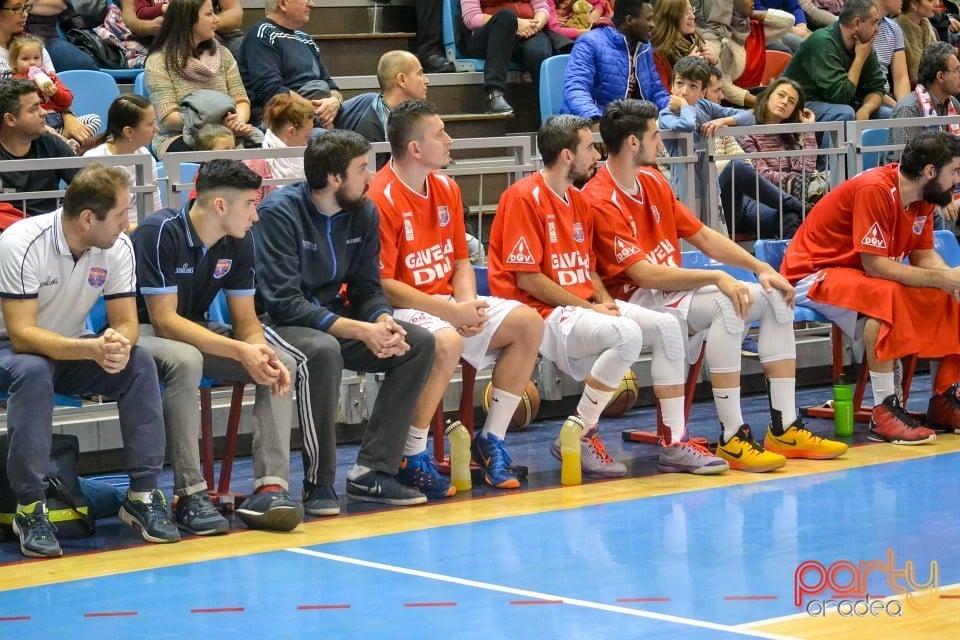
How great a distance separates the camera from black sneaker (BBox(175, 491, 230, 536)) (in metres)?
5.53

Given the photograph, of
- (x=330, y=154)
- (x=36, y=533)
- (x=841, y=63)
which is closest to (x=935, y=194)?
(x=330, y=154)

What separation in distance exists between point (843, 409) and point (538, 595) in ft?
11.0

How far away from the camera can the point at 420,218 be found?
253 inches

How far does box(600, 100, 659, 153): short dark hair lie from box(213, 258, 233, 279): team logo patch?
200cm

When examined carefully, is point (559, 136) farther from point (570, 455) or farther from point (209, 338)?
point (209, 338)

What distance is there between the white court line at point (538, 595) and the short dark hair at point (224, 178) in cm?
136

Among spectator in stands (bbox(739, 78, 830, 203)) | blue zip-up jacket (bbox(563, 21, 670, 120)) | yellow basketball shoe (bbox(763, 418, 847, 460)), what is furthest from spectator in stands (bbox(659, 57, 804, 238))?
yellow basketball shoe (bbox(763, 418, 847, 460))

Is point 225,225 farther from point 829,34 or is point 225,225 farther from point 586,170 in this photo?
point 829,34

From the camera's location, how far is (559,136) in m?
6.66

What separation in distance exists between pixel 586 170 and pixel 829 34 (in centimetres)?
422

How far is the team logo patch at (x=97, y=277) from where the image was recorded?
5.44 meters

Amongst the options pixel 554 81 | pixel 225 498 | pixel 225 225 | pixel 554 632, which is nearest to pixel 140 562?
pixel 225 498

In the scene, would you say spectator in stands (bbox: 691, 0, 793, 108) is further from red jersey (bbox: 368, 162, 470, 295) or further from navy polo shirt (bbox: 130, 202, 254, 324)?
navy polo shirt (bbox: 130, 202, 254, 324)

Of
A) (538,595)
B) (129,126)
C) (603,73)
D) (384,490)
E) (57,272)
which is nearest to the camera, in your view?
(538,595)
